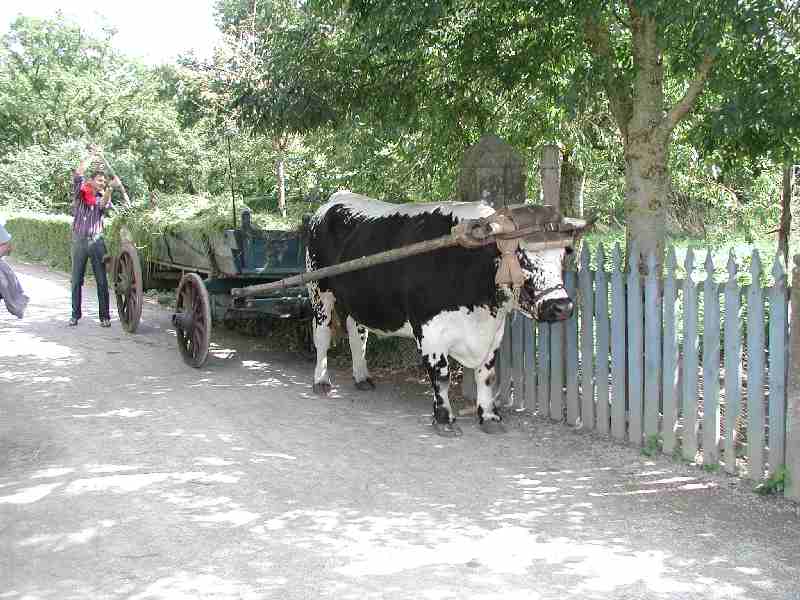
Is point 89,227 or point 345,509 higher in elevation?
point 89,227

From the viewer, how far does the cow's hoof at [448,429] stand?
253 inches

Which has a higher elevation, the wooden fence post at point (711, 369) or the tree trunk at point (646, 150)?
the tree trunk at point (646, 150)

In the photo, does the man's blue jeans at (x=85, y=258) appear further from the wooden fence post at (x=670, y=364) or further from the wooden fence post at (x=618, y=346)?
the wooden fence post at (x=670, y=364)

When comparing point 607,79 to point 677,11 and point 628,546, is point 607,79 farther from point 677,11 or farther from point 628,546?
point 628,546

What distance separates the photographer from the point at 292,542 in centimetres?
439

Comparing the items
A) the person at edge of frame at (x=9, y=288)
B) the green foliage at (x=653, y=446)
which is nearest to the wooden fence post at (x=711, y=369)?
the green foliage at (x=653, y=446)

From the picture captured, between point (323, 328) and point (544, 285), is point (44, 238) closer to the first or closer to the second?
point (323, 328)

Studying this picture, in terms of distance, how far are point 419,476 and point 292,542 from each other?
4.32 ft

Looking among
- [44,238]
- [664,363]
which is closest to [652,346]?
[664,363]

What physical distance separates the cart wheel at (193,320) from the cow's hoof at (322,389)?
1.30 meters

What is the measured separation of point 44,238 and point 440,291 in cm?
1946

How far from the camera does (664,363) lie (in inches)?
228

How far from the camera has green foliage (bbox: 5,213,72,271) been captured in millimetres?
20875

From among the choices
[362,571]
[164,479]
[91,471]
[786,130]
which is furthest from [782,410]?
[91,471]
